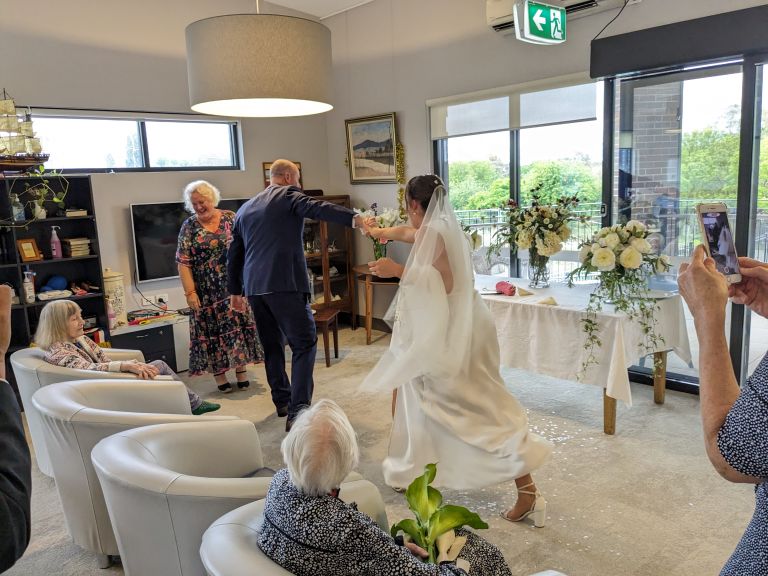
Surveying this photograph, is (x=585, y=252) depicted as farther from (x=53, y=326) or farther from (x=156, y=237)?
(x=156, y=237)

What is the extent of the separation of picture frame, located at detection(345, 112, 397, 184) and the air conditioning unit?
1.53 metres

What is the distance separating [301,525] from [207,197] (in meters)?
3.60

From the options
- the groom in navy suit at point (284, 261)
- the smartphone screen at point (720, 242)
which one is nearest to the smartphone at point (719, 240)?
the smartphone screen at point (720, 242)

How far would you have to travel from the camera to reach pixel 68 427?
7.73 feet

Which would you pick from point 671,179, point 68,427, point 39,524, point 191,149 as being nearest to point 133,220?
point 191,149

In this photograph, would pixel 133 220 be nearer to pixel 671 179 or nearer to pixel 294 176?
pixel 294 176

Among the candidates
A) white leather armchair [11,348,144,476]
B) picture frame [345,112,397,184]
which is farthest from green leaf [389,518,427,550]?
picture frame [345,112,397,184]

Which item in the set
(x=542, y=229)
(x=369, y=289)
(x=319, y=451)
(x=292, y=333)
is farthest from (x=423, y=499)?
(x=369, y=289)

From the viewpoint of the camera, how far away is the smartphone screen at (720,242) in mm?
1288

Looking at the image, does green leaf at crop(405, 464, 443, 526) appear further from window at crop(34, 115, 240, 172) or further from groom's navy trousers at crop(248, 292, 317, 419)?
window at crop(34, 115, 240, 172)

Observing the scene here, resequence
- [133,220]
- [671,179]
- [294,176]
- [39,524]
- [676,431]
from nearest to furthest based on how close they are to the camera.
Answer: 1. [39,524]
2. [676,431]
3. [294,176]
4. [671,179]
5. [133,220]

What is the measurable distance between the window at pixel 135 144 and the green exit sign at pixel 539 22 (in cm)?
319

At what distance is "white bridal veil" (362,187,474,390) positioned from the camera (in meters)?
2.74

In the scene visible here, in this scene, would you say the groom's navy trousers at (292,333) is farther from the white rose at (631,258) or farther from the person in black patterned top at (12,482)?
the person in black patterned top at (12,482)
